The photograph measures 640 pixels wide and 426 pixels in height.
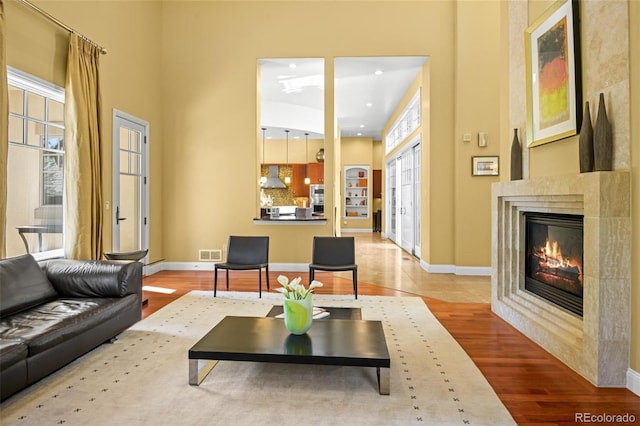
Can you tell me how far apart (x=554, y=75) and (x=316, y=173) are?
1023cm

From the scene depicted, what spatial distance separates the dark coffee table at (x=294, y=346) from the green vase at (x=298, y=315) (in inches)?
2.3

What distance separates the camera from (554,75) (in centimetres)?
315

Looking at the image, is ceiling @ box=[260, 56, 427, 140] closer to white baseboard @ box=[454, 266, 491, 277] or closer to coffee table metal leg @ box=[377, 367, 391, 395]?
white baseboard @ box=[454, 266, 491, 277]

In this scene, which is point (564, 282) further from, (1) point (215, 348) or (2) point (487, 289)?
(1) point (215, 348)

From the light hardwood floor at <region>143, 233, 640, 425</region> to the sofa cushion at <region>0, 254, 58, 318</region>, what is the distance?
1.14 metres

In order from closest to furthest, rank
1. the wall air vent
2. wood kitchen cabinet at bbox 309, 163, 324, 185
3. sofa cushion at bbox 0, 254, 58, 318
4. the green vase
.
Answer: the green vase
sofa cushion at bbox 0, 254, 58, 318
the wall air vent
wood kitchen cabinet at bbox 309, 163, 324, 185

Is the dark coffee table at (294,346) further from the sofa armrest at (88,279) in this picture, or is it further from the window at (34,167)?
the window at (34,167)

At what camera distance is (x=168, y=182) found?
6.54 meters

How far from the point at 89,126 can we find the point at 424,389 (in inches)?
170

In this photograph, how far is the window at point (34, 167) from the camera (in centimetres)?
373

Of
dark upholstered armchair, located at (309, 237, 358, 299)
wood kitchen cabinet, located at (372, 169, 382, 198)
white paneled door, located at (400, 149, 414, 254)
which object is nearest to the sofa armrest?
dark upholstered armchair, located at (309, 237, 358, 299)

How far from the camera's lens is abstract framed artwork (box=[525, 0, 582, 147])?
9.45 feet

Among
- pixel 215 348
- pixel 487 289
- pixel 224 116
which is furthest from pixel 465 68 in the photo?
pixel 215 348

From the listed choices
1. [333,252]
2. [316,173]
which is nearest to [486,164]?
[333,252]
